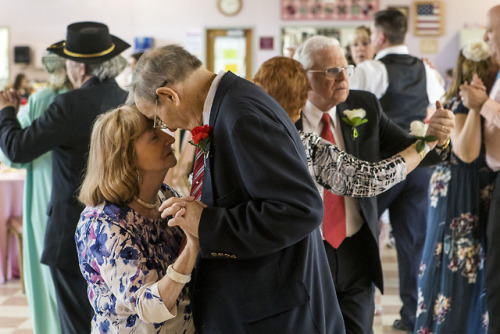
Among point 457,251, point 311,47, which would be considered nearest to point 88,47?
point 311,47

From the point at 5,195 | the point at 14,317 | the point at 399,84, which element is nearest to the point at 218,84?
the point at 399,84

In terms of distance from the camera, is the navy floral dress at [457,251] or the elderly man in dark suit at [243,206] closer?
the elderly man in dark suit at [243,206]

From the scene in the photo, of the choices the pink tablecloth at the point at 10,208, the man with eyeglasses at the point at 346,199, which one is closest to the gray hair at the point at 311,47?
the man with eyeglasses at the point at 346,199

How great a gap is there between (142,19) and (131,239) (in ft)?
38.1

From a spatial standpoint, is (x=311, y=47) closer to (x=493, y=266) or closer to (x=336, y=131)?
(x=336, y=131)

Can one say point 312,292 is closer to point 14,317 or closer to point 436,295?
point 436,295

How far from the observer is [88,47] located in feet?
11.6

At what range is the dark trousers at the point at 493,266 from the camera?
328cm

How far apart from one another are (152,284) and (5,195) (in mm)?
4422

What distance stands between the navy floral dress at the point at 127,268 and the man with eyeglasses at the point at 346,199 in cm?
84

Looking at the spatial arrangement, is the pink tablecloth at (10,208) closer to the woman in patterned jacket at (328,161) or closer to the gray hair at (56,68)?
the gray hair at (56,68)

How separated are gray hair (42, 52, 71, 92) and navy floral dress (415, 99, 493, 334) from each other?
2.28m

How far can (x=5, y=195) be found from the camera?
596cm

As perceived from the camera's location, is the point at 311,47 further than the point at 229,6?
No
